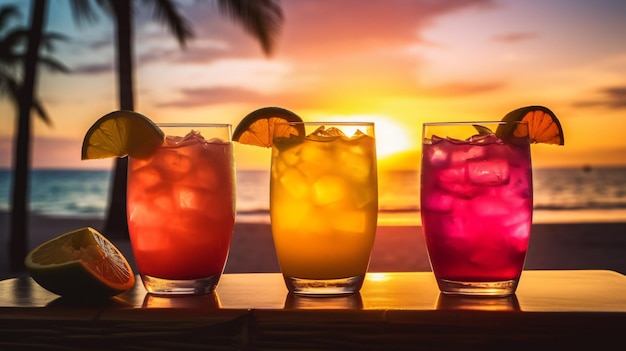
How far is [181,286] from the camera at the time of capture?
1761mm

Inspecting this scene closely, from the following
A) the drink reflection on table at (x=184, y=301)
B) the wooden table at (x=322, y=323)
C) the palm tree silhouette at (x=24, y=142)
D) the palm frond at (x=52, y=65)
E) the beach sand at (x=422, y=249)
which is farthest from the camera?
the palm frond at (x=52, y=65)

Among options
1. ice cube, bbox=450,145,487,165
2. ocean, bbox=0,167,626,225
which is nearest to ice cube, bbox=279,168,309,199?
ice cube, bbox=450,145,487,165

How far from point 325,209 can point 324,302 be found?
0.20 m

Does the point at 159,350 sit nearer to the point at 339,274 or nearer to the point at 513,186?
the point at 339,274

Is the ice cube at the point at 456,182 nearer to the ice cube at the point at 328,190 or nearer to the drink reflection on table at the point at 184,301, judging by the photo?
the ice cube at the point at 328,190

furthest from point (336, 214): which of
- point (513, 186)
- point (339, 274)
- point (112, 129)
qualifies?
point (112, 129)

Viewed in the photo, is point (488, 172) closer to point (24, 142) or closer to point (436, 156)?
point (436, 156)

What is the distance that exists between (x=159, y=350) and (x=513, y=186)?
2.73ft

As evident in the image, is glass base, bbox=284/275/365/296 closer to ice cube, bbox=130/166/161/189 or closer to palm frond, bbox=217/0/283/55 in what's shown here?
ice cube, bbox=130/166/161/189

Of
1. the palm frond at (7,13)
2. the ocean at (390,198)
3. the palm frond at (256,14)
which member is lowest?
the ocean at (390,198)

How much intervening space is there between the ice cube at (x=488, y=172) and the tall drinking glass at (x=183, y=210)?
0.55 metres

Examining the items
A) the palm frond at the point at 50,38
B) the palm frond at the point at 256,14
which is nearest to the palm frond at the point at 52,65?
the palm frond at the point at 50,38

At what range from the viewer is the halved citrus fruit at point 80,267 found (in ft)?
5.46

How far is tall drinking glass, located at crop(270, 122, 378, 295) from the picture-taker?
65.9 inches
